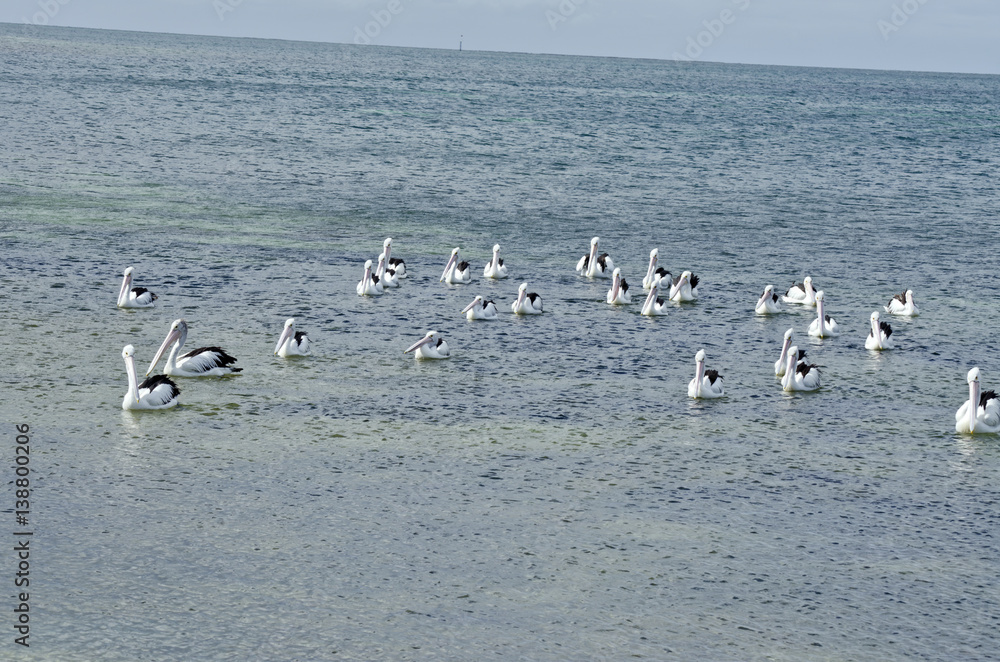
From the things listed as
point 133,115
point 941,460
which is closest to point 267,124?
point 133,115

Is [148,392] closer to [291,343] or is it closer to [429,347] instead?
[291,343]

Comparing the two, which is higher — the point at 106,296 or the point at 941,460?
the point at 106,296

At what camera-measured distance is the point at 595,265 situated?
2280 centimetres

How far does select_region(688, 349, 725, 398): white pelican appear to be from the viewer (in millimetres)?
15094

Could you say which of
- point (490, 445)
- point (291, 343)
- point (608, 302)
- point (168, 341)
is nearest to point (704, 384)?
point (490, 445)

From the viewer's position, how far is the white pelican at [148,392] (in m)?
13.8

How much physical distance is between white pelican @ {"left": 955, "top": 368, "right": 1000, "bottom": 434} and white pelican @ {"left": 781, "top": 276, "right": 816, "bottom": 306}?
20.8ft

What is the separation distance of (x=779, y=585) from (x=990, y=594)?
5.57 ft

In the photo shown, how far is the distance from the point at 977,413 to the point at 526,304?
24.7ft

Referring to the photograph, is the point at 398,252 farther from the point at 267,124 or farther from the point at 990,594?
the point at 267,124

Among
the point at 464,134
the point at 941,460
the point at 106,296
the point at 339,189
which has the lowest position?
the point at 941,460

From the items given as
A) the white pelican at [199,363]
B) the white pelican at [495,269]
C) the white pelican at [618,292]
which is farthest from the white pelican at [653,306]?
the white pelican at [199,363]

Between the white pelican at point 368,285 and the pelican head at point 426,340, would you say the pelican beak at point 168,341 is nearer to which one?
the pelican head at point 426,340

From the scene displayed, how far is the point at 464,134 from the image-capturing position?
58.6 meters
